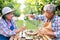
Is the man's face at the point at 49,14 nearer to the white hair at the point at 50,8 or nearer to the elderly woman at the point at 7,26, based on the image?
the white hair at the point at 50,8

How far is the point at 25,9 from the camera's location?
2.06m

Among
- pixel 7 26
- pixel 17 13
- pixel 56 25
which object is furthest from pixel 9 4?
pixel 56 25

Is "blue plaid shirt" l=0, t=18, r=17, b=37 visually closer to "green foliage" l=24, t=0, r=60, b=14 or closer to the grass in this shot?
the grass

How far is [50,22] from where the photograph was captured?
80.4 inches

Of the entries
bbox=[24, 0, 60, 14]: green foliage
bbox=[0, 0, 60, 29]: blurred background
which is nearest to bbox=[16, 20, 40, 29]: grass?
bbox=[0, 0, 60, 29]: blurred background

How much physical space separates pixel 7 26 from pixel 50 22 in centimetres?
49

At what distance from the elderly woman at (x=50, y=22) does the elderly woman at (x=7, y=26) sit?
218 millimetres

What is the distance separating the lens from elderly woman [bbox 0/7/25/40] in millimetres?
2021

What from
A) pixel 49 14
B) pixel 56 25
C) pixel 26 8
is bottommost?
pixel 56 25

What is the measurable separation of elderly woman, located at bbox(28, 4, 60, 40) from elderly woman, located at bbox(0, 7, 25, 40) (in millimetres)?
218

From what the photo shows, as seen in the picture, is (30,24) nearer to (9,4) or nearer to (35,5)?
(35,5)

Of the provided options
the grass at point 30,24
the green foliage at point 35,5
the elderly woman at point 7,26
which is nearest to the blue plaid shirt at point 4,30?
the elderly woman at point 7,26

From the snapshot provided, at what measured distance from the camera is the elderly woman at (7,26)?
202 cm

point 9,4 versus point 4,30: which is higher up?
point 9,4
